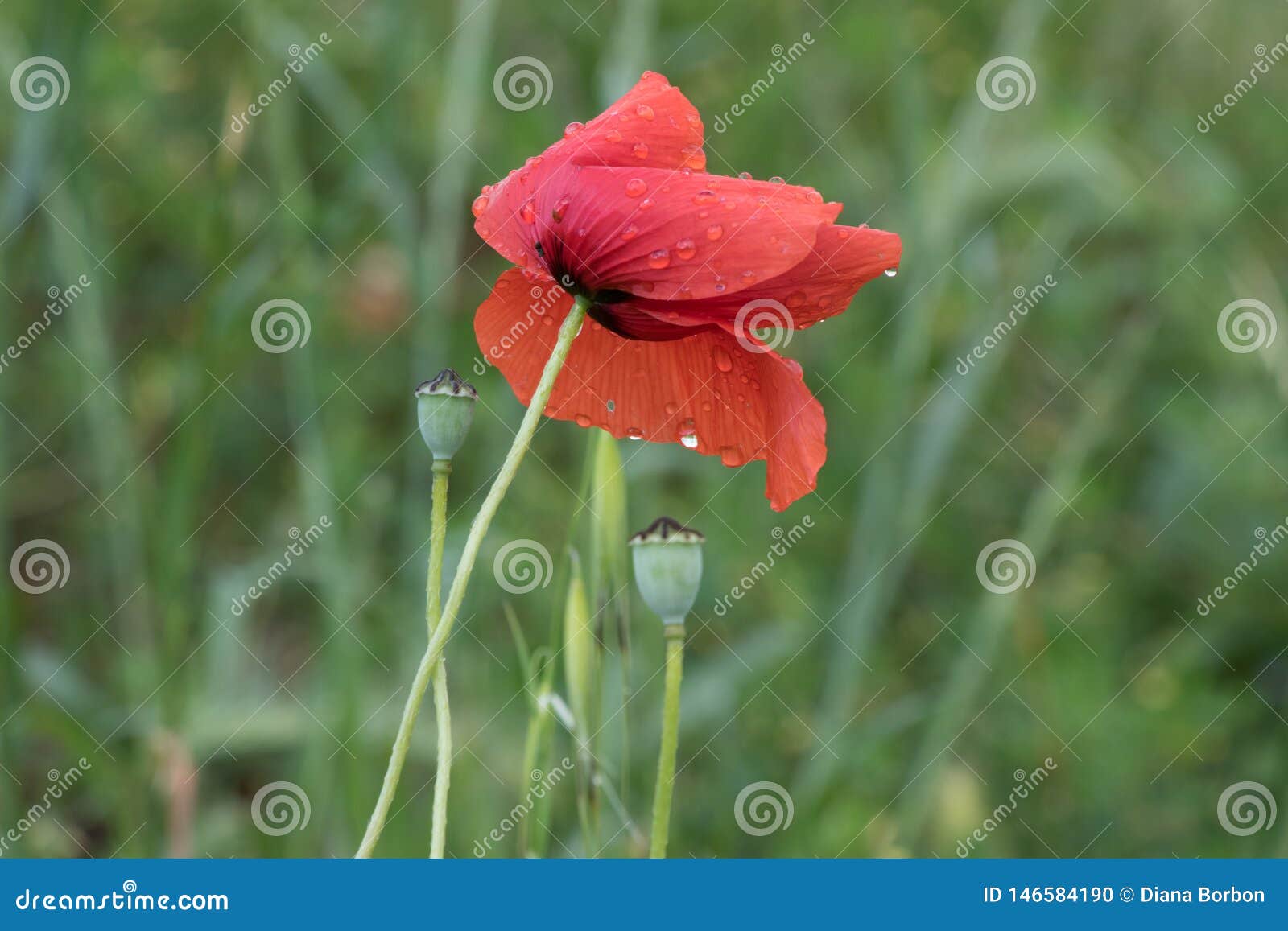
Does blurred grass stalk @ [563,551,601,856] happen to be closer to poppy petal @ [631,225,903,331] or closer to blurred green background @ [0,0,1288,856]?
poppy petal @ [631,225,903,331]

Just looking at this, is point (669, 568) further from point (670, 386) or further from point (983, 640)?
point (983, 640)

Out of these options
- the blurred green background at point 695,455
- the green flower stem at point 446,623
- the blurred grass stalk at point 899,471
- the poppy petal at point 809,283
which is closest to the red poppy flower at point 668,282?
the poppy petal at point 809,283

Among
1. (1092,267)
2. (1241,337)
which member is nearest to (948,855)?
(1241,337)

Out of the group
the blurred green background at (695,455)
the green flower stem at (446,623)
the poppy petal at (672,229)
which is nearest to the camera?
the green flower stem at (446,623)

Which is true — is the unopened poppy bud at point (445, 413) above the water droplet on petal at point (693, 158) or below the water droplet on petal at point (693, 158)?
below

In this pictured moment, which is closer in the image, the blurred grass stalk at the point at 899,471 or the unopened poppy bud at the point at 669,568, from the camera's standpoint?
the unopened poppy bud at the point at 669,568

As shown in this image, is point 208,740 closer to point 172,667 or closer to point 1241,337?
point 172,667

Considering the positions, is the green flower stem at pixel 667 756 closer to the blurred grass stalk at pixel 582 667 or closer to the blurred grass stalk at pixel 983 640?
the blurred grass stalk at pixel 582 667
